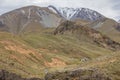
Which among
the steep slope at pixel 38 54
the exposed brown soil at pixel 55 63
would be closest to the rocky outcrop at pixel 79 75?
the steep slope at pixel 38 54

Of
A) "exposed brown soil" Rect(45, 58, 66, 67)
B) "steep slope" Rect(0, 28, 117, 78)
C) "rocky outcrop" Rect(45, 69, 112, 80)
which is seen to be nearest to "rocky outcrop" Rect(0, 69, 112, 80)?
"rocky outcrop" Rect(45, 69, 112, 80)

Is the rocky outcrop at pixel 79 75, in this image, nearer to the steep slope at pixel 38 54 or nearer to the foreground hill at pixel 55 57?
the foreground hill at pixel 55 57

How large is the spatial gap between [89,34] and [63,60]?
286 ft

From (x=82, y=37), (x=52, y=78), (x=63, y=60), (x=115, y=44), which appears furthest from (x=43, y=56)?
(x=115, y=44)

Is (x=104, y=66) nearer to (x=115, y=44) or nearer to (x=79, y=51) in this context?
(x=79, y=51)

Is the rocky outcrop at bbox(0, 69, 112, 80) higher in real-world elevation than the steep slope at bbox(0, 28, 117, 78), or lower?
higher

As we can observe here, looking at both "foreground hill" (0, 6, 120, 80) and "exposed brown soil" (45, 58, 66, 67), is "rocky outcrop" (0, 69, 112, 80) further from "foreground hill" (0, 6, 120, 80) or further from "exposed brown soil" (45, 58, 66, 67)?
"exposed brown soil" (45, 58, 66, 67)

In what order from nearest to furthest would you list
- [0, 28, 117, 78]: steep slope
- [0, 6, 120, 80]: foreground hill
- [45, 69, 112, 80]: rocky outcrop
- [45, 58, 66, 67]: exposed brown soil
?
[45, 69, 112, 80]: rocky outcrop, [0, 6, 120, 80]: foreground hill, [0, 28, 117, 78]: steep slope, [45, 58, 66, 67]: exposed brown soil

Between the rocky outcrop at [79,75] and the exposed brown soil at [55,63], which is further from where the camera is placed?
the exposed brown soil at [55,63]

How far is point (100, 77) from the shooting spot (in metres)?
31.1

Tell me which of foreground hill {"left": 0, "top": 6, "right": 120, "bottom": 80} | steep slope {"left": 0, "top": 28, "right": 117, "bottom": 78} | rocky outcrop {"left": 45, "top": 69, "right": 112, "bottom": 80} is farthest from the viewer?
steep slope {"left": 0, "top": 28, "right": 117, "bottom": 78}

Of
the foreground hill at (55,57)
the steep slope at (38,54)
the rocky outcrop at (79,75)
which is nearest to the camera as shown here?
the rocky outcrop at (79,75)

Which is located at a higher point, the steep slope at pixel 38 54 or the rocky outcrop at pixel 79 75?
the rocky outcrop at pixel 79 75

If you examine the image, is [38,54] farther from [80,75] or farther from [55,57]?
[80,75]
